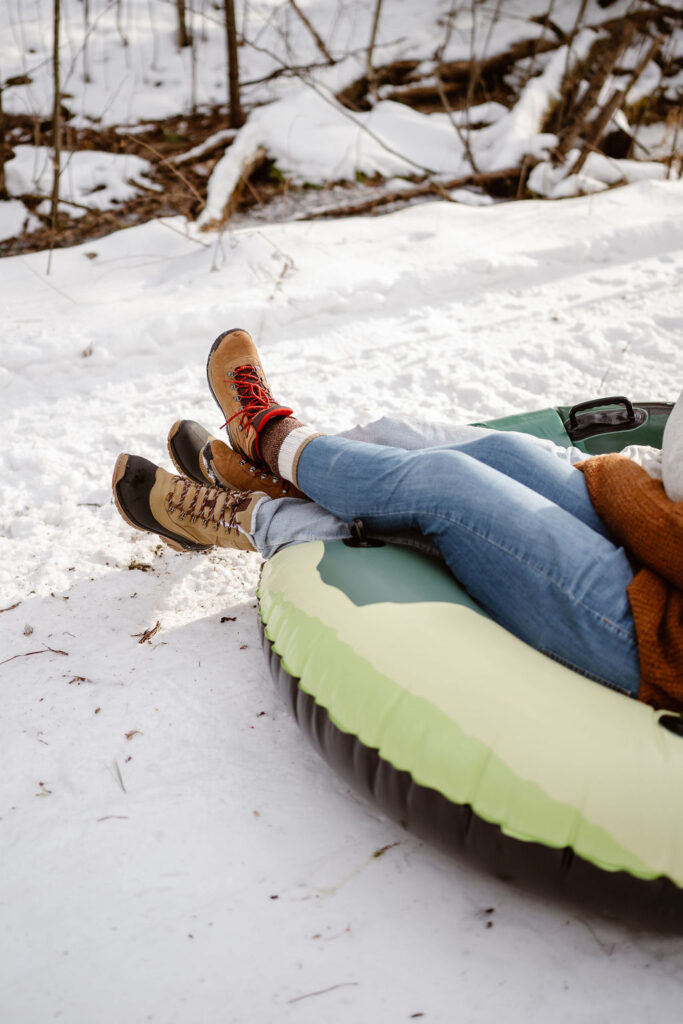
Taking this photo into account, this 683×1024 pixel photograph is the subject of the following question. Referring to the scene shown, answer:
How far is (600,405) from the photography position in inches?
78.0

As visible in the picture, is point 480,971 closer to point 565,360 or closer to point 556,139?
point 565,360

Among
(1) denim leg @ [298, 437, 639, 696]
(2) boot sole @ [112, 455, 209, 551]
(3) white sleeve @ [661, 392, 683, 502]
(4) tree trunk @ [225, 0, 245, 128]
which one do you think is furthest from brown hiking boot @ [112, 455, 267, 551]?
(4) tree trunk @ [225, 0, 245, 128]

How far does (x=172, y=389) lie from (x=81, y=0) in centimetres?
480

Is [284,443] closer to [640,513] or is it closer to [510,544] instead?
[510,544]

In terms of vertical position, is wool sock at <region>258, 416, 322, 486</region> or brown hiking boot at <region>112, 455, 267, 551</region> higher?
wool sock at <region>258, 416, 322, 486</region>

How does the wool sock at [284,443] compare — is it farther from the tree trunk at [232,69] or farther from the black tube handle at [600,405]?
the tree trunk at [232,69]

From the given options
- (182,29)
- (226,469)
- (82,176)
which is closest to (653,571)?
(226,469)

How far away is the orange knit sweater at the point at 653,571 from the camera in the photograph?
3.70 ft

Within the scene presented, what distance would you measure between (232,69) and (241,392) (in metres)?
3.09

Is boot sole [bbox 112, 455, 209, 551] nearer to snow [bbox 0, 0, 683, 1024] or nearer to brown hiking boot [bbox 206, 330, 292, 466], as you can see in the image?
snow [bbox 0, 0, 683, 1024]

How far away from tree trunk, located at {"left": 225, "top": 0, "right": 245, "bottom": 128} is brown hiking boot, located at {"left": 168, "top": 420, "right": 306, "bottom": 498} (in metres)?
2.79

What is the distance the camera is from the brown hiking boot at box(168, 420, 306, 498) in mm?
1787

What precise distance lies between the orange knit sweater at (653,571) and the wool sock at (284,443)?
68 cm

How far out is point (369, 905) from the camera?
1.16 m
